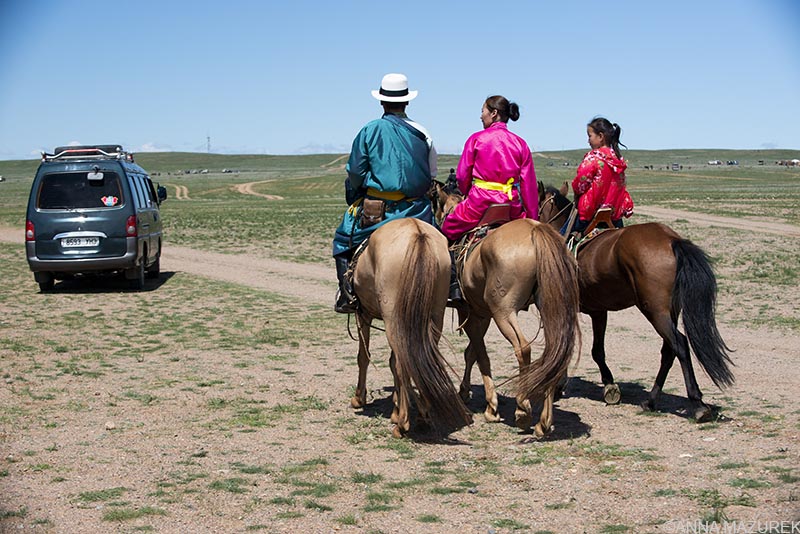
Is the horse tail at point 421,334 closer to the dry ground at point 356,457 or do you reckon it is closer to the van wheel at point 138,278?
the dry ground at point 356,457

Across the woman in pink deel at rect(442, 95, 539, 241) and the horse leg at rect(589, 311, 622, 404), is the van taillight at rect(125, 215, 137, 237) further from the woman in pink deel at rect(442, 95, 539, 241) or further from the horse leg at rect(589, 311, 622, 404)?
the horse leg at rect(589, 311, 622, 404)

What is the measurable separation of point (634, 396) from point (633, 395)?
0.04 m

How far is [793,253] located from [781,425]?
49.8 ft

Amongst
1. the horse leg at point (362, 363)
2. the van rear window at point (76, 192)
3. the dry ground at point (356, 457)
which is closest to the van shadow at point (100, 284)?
the van rear window at point (76, 192)

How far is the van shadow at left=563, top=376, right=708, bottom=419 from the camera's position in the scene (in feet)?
24.5

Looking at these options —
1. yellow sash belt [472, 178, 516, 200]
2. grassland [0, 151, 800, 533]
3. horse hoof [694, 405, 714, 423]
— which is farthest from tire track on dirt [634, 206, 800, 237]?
yellow sash belt [472, 178, 516, 200]

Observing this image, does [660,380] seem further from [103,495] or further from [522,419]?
[103,495]

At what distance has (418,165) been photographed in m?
7.34

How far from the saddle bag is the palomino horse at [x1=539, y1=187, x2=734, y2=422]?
193 cm

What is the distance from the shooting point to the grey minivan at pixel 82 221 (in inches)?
603

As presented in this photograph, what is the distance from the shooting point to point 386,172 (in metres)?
7.26

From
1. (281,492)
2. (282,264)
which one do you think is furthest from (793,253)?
(281,492)

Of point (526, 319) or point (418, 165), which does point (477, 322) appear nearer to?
point (418, 165)

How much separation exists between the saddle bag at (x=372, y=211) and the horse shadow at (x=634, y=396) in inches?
98.2
